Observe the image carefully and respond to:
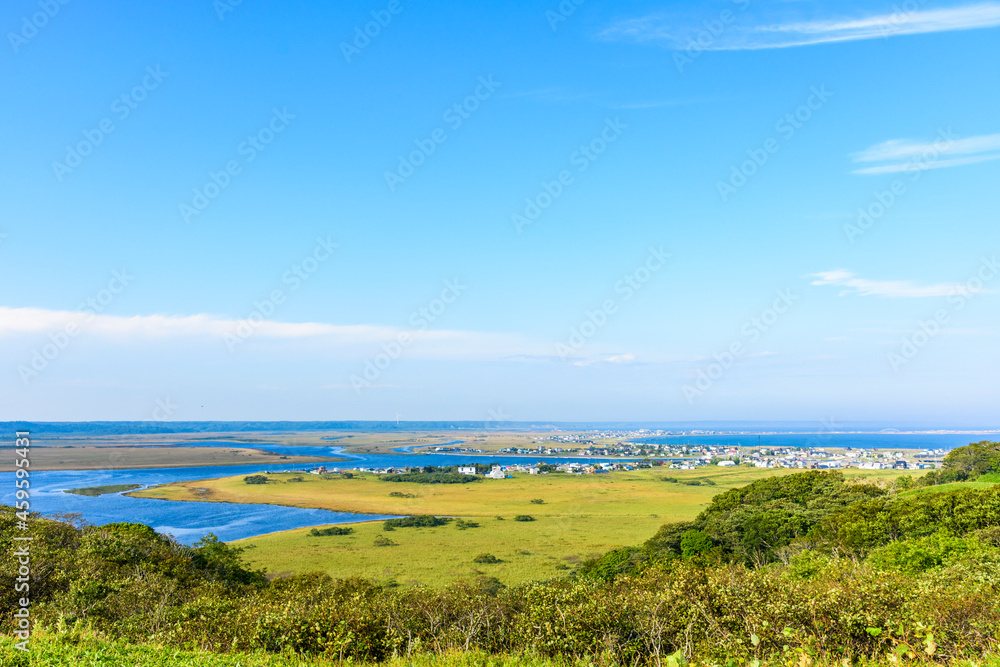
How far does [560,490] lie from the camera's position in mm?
102625

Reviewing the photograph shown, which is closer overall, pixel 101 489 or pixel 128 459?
pixel 101 489

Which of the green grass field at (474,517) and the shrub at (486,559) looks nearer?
the green grass field at (474,517)

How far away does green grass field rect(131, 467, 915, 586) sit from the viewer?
4631 centimetres

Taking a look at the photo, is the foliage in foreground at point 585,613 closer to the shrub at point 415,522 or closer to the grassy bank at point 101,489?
the shrub at point 415,522

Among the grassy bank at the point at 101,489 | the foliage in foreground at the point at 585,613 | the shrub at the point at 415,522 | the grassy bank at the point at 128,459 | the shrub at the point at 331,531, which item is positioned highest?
the foliage in foreground at the point at 585,613

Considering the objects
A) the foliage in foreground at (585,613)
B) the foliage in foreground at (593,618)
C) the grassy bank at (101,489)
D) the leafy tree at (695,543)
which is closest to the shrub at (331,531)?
the foliage in foreground at (585,613)

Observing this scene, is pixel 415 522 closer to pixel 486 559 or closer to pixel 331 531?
pixel 331 531

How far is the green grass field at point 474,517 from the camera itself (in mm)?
46312

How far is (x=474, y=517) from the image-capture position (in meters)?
74.3

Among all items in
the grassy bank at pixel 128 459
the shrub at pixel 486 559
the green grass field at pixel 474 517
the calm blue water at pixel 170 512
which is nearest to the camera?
the green grass field at pixel 474 517

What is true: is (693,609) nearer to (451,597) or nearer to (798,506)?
(451,597)

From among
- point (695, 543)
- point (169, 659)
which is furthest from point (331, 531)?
point (169, 659)

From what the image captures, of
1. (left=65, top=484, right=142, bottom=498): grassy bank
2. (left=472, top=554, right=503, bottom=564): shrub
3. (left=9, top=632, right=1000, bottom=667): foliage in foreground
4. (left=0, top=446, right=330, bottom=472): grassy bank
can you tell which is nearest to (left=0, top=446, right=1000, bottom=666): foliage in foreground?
(left=9, top=632, right=1000, bottom=667): foliage in foreground

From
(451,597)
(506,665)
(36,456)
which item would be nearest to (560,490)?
(451,597)
